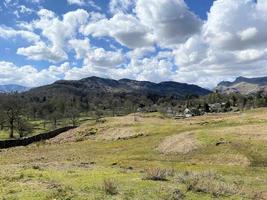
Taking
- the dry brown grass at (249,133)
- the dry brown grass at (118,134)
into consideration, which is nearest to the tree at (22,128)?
the dry brown grass at (118,134)

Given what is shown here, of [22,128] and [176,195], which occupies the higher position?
[176,195]

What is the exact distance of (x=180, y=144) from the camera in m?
60.2

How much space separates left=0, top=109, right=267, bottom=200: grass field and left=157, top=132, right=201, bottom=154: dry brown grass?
0.52 ft

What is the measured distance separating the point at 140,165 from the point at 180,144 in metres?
13.5

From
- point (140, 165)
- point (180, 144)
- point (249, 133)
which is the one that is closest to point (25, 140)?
point (180, 144)

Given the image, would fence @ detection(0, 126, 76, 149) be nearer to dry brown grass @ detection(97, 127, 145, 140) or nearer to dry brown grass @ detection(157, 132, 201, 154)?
dry brown grass @ detection(97, 127, 145, 140)

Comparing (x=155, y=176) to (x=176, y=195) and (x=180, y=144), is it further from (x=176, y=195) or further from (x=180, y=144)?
(x=180, y=144)

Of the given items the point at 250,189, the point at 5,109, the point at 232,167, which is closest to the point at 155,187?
the point at 250,189

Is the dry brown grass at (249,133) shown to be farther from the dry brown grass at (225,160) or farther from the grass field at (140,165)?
the dry brown grass at (225,160)

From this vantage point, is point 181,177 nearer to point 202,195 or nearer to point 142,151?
point 202,195

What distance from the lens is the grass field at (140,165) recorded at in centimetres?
2159

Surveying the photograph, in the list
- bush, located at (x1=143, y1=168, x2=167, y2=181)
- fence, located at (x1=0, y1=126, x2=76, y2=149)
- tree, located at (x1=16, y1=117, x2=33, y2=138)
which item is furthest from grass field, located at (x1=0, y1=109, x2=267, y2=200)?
tree, located at (x1=16, y1=117, x2=33, y2=138)

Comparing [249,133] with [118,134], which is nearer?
[249,133]

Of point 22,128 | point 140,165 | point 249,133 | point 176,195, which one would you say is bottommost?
point 22,128
